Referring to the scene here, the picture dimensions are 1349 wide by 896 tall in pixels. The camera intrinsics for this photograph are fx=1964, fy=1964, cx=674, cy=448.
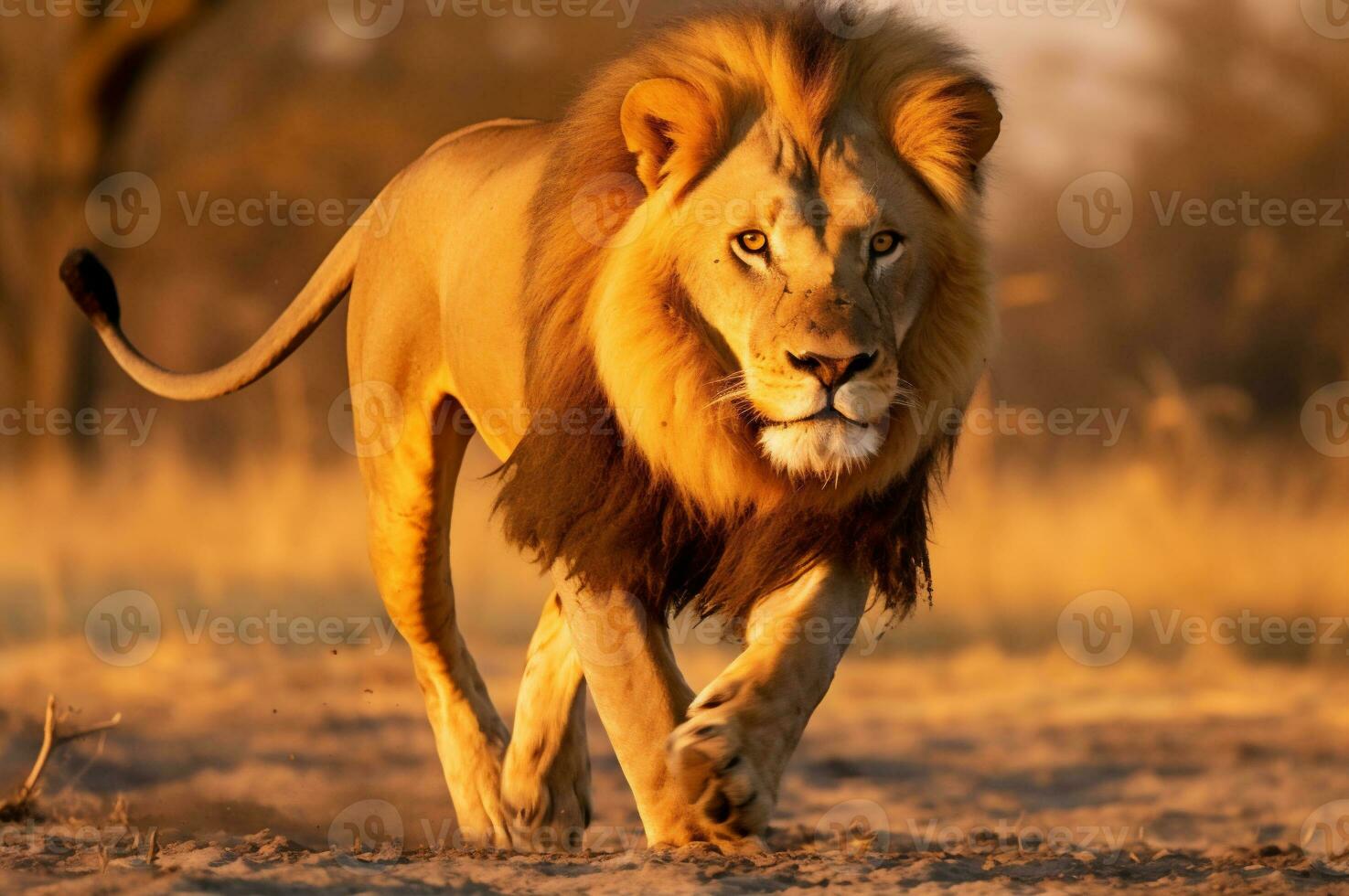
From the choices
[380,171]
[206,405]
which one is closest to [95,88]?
[380,171]

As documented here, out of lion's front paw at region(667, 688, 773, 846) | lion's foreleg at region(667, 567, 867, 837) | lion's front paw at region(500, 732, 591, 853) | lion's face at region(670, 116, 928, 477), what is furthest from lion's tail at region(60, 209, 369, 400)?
lion's front paw at region(667, 688, 773, 846)

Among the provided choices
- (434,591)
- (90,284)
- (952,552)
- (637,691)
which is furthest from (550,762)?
(952,552)

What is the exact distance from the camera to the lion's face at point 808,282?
3438mm

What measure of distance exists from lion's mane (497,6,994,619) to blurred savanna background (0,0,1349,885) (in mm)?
297

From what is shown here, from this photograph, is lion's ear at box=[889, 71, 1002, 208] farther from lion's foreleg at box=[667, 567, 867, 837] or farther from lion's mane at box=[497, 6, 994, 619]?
lion's foreleg at box=[667, 567, 867, 837]

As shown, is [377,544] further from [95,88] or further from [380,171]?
[380,171]

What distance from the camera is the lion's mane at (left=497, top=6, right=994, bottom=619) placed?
12.1 ft

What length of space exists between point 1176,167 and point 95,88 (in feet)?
35.9

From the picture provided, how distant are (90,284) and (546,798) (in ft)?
6.11

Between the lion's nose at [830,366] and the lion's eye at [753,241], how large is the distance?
0.28 m

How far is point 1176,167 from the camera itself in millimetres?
19266

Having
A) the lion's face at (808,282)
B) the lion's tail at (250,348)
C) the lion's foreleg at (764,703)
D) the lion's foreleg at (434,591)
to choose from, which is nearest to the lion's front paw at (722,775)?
the lion's foreleg at (764,703)

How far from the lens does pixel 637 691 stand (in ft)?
12.4

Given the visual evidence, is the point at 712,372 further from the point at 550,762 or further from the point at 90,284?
the point at 90,284
